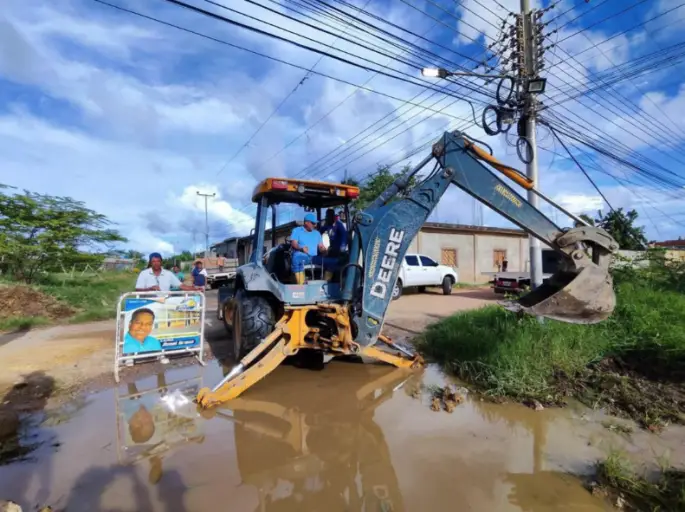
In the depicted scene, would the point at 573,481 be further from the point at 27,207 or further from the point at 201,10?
the point at 27,207

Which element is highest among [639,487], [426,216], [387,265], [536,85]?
[536,85]

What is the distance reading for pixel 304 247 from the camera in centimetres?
555

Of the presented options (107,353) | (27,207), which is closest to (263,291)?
(107,353)

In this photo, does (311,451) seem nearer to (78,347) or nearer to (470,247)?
(78,347)

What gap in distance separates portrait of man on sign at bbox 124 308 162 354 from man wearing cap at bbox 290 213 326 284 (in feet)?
7.66

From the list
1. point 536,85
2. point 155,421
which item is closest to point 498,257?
point 536,85

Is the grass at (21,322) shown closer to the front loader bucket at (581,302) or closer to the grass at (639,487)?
the front loader bucket at (581,302)

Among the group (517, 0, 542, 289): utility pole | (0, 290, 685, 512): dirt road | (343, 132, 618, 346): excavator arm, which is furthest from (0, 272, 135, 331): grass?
(517, 0, 542, 289): utility pole

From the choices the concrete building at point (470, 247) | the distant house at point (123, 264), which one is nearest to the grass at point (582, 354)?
the concrete building at point (470, 247)

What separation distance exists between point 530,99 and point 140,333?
7.57 metres

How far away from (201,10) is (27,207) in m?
14.6

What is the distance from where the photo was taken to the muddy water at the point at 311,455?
2.90 m

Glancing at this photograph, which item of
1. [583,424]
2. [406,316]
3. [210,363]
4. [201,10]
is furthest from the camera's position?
[406,316]

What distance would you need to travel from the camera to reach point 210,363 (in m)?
6.51
